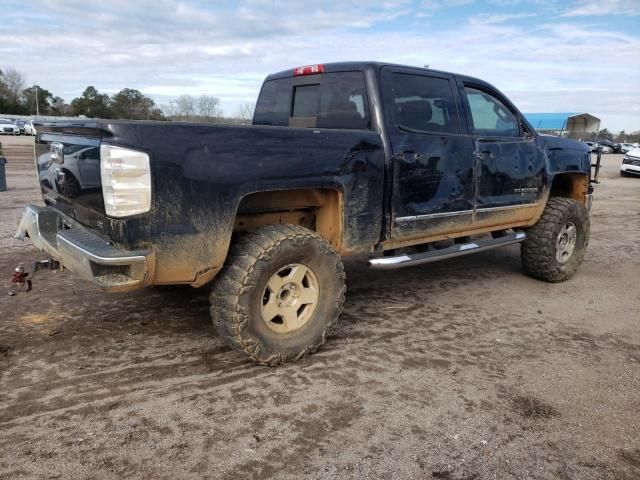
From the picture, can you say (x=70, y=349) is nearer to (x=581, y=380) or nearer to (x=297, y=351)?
(x=297, y=351)

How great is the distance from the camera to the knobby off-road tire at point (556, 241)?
571 cm

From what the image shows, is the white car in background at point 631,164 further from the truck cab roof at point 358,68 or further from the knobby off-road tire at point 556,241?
the truck cab roof at point 358,68

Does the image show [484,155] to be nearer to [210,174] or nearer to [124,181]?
[210,174]

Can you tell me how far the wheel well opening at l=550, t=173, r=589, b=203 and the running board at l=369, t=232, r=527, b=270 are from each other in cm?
115

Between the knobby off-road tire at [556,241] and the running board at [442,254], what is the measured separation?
0.90ft

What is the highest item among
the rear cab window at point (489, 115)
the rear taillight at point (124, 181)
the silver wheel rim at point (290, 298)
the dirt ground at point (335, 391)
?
the rear cab window at point (489, 115)

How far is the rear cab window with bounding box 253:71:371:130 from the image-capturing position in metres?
4.20

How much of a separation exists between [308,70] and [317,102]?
31 centimetres

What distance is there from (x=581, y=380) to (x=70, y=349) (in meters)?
3.50


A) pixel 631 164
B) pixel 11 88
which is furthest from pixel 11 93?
pixel 631 164

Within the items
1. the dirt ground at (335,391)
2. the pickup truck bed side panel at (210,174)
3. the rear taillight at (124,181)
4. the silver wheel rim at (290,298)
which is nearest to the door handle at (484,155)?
the dirt ground at (335,391)

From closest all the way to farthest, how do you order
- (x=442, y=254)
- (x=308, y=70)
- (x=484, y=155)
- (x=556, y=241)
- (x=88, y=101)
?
(x=442, y=254) < (x=308, y=70) < (x=484, y=155) < (x=556, y=241) < (x=88, y=101)

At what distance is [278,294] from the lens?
3.50m

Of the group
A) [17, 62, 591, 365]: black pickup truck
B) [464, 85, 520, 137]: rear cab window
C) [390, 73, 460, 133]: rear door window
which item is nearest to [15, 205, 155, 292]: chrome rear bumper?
[17, 62, 591, 365]: black pickup truck
